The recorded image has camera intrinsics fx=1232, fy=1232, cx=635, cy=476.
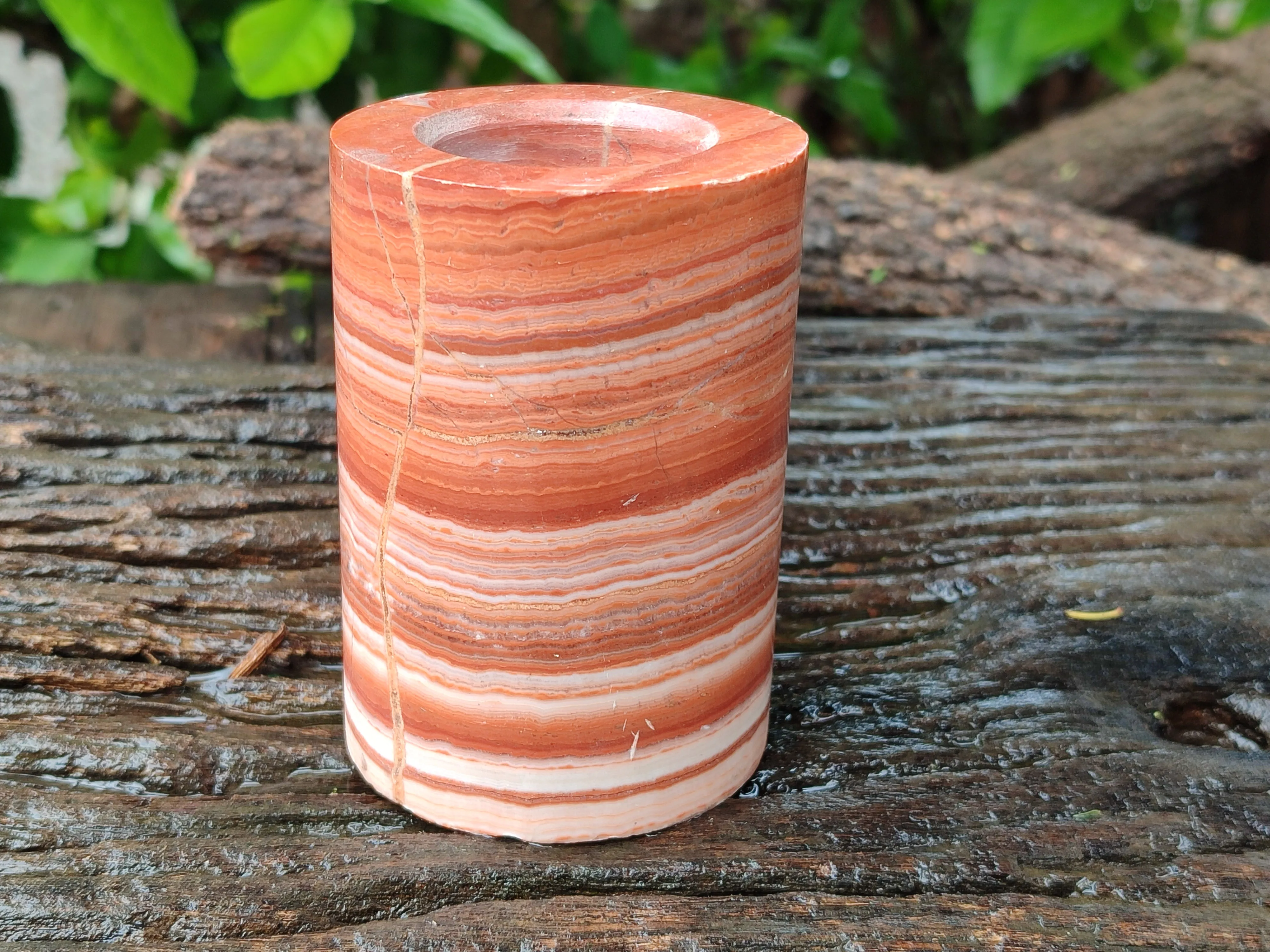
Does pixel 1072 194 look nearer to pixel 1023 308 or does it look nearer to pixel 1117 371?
pixel 1023 308

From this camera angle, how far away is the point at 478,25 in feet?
7.86

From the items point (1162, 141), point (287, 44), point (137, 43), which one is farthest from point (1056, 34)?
point (137, 43)

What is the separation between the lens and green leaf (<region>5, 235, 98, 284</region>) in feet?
8.46

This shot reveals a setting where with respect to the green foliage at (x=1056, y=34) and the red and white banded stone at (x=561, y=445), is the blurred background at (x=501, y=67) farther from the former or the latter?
the red and white banded stone at (x=561, y=445)

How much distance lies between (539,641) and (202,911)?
0.37 metres

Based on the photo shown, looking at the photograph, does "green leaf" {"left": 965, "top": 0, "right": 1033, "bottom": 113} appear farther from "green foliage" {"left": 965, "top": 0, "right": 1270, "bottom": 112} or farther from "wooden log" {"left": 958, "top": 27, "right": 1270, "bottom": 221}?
"wooden log" {"left": 958, "top": 27, "right": 1270, "bottom": 221}

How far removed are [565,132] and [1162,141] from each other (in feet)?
8.03

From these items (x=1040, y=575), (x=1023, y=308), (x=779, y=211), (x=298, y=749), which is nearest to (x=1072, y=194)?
(x=1023, y=308)

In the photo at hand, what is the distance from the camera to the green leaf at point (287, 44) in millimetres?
2305

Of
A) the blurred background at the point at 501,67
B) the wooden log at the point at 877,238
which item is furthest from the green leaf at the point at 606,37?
the wooden log at the point at 877,238

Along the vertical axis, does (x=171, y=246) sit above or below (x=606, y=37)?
below

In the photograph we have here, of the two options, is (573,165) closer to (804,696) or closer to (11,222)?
(804,696)

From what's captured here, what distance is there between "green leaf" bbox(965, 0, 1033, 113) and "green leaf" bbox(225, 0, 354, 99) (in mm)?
1603

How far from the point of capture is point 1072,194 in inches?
127
